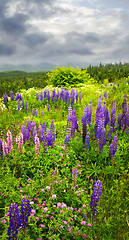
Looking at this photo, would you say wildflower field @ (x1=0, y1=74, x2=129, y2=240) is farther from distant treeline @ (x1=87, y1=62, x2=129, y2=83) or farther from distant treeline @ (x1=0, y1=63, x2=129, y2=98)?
distant treeline @ (x1=87, y1=62, x2=129, y2=83)

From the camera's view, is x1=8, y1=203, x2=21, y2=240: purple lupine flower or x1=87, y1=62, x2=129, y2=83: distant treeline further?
x1=87, y1=62, x2=129, y2=83: distant treeline

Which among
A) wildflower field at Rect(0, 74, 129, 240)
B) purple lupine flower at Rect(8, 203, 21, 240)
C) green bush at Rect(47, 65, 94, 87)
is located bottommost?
wildflower field at Rect(0, 74, 129, 240)

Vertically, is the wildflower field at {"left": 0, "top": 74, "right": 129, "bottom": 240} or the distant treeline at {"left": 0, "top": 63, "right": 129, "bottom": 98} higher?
the distant treeline at {"left": 0, "top": 63, "right": 129, "bottom": 98}

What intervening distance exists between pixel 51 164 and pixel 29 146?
3.05 ft

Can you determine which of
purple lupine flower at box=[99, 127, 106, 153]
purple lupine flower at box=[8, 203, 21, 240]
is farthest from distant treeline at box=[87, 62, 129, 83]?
purple lupine flower at box=[8, 203, 21, 240]

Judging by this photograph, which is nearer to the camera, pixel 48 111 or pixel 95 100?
pixel 48 111

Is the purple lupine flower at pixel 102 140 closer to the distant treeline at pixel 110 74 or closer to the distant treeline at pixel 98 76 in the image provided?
the distant treeline at pixel 98 76

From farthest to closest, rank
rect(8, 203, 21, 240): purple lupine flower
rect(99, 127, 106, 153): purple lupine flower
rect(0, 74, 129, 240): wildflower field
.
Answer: rect(99, 127, 106, 153): purple lupine flower < rect(0, 74, 129, 240): wildflower field < rect(8, 203, 21, 240): purple lupine flower

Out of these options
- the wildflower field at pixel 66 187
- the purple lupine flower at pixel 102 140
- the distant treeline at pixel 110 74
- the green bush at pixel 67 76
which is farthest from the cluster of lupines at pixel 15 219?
the distant treeline at pixel 110 74

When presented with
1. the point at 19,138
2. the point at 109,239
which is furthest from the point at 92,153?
the point at 109,239

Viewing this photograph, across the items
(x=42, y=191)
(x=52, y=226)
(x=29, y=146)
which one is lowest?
(x=52, y=226)

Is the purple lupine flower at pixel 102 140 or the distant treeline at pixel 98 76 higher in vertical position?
the distant treeline at pixel 98 76

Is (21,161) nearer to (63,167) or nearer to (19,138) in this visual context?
(19,138)

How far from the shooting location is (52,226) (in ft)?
7.64
